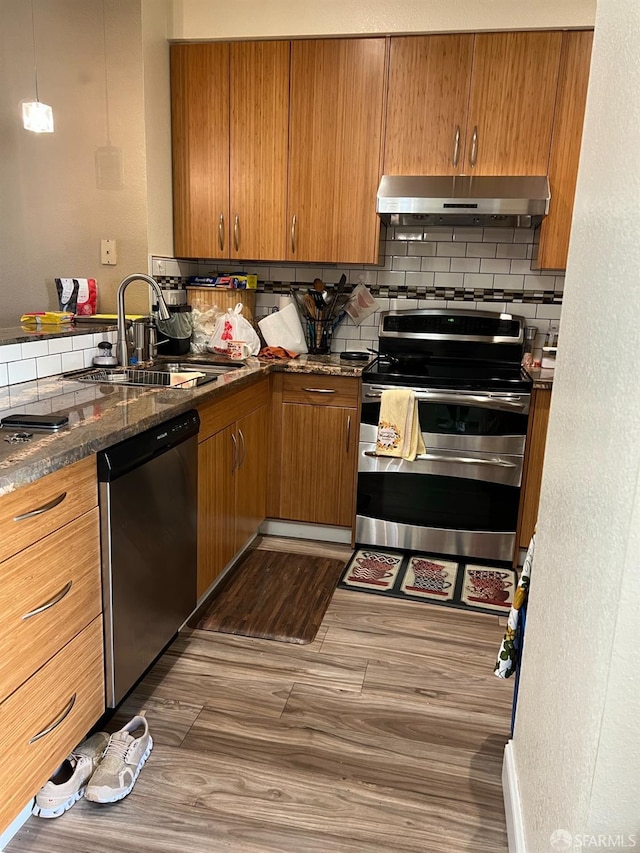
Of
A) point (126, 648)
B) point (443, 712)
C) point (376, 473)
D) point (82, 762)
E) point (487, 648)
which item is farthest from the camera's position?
point (376, 473)

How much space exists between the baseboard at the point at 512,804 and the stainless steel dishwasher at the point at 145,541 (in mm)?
1071

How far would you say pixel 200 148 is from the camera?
323 cm

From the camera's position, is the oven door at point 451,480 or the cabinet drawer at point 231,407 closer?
the cabinet drawer at point 231,407

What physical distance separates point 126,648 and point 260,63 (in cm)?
273

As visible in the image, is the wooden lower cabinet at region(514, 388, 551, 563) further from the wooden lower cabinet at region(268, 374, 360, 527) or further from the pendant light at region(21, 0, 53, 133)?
the pendant light at region(21, 0, 53, 133)

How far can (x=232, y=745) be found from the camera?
1850 mm

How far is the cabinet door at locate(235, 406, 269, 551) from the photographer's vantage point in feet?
9.13

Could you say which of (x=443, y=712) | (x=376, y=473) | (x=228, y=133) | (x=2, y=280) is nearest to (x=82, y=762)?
(x=443, y=712)

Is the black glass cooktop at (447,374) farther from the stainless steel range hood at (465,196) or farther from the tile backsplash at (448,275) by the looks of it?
the stainless steel range hood at (465,196)

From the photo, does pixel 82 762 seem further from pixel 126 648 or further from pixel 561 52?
pixel 561 52

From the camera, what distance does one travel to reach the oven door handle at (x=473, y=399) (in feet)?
9.37

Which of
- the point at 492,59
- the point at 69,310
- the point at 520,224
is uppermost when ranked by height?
the point at 492,59

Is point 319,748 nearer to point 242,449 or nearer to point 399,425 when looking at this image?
point 242,449

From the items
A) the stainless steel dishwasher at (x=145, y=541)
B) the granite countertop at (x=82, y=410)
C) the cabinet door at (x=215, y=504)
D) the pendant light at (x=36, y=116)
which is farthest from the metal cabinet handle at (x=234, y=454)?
the pendant light at (x=36, y=116)
